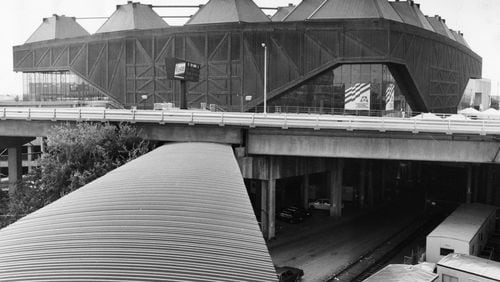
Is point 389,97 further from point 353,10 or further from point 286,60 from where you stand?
point 286,60

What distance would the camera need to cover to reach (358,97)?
6062cm

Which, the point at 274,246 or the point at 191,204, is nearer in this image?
the point at 191,204

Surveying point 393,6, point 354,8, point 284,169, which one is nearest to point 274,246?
point 284,169

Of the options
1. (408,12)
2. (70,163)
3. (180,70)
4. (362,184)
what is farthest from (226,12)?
(70,163)

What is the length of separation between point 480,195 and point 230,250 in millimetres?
57472

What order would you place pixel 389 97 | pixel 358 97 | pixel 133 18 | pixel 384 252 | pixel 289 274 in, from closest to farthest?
pixel 289 274 < pixel 384 252 < pixel 358 97 < pixel 389 97 < pixel 133 18

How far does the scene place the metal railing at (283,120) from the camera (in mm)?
33900

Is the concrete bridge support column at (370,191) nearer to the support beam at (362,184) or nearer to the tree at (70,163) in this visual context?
the support beam at (362,184)

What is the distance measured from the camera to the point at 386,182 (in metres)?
62.2

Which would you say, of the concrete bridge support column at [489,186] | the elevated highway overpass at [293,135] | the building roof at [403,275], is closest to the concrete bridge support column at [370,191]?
the elevated highway overpass at [293,135]

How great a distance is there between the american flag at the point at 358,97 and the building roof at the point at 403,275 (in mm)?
36038

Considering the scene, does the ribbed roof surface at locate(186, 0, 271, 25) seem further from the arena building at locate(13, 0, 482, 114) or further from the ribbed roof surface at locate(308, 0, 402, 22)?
the ribbed roof surface at locate(308, 0, 402, 22)

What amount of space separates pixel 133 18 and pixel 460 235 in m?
75.0

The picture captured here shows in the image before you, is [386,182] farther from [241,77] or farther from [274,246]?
[274,246]
